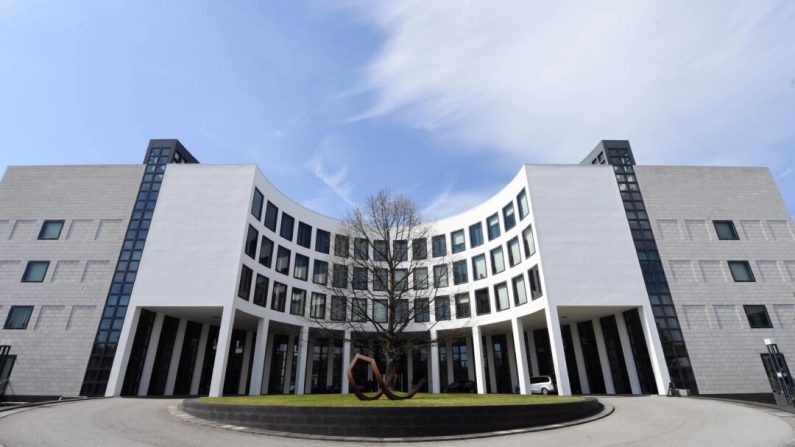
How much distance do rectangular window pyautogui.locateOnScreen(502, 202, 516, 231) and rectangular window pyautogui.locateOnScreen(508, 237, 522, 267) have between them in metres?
1.48

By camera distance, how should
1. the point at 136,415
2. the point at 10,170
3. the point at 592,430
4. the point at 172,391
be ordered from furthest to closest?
1. the point at 10,170
2. the point at 172,391
3. the point at 136,415
4. the point at 592,430

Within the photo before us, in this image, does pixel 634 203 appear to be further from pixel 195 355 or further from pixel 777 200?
pixel 195 355

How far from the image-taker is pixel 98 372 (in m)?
26.7

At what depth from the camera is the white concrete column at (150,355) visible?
28.2 metres

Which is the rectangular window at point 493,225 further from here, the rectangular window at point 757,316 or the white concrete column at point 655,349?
the rectangular window at point 757,316

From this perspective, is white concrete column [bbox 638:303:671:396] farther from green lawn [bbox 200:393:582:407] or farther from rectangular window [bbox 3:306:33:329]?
rectangular window [bbox 3:306:33:329]

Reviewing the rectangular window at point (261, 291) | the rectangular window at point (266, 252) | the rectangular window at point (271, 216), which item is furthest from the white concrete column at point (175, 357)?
the rectangular window at point (271, 216)

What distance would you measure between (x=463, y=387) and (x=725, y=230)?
27.5 metres

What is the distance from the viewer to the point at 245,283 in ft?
101

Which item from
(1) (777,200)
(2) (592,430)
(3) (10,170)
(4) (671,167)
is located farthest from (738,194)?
(3) (10,170)

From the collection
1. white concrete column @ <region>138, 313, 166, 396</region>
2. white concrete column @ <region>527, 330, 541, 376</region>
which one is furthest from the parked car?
white concrete column @ <region>138, 313, 166, 396</region>

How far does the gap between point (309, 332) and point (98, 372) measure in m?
17.3

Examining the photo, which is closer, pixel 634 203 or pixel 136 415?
pixel 136 415

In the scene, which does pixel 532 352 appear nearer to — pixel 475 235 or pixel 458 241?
pixel 475 235
